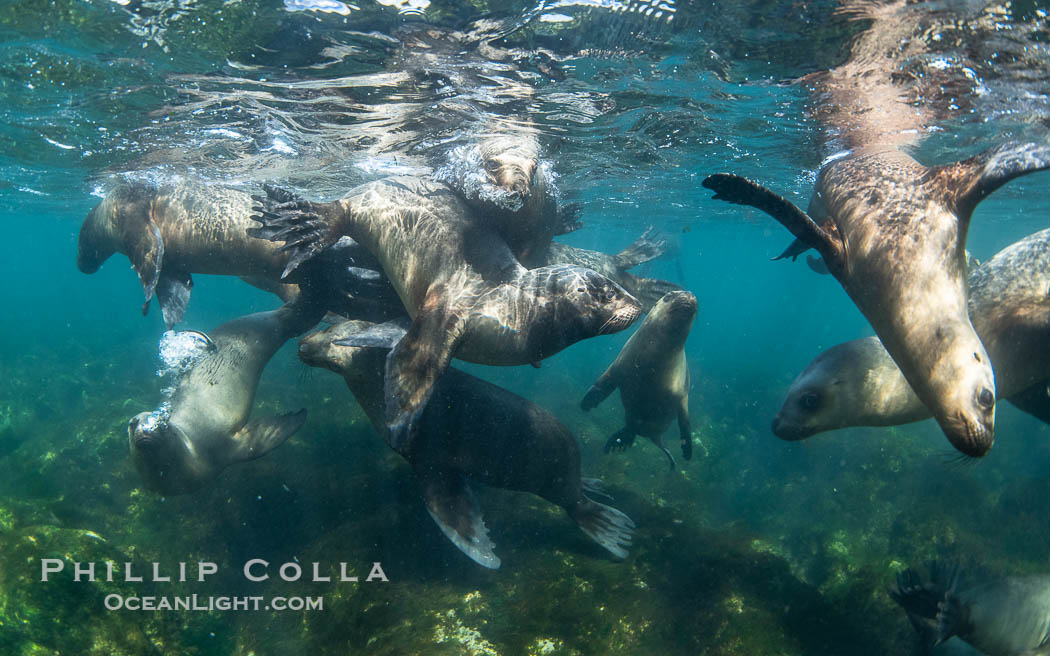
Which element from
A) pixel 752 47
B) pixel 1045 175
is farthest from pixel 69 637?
pixel 1045 175

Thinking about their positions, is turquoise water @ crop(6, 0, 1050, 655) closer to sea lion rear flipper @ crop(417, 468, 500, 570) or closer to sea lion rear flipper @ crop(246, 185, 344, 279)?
sea lion rear flipper @ crop(417, 468, 500, 570)

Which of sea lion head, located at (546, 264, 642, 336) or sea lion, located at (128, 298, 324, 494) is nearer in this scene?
sea lion head, located at (546, 264, 642, 336)

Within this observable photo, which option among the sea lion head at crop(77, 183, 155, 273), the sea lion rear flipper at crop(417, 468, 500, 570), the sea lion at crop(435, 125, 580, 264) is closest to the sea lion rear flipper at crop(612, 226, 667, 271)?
the sea lion at crop(435, 125, 580, 264)

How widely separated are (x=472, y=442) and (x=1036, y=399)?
5588 mm

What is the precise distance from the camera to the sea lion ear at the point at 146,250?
7352mm

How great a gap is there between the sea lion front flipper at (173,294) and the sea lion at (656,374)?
6.26 meters

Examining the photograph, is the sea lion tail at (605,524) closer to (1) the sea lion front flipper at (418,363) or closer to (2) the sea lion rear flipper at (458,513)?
(2) the sea lion rear flipper at (458,513)

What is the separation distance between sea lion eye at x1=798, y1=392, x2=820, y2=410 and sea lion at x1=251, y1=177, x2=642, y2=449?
1.85 meters

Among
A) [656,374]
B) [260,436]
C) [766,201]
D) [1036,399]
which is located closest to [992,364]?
→ [1036,399]

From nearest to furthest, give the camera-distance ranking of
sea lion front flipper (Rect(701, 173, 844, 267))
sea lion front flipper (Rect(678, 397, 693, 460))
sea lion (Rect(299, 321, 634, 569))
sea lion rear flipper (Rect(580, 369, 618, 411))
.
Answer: sea lion front flipper (Rect(701, 173, 844, 267)), sea lion (Rect(299, 321, 634, 569)), sea lion front flipper (Rect(678, 397, 693, 460)), sea lion rear flipper (Rect(580, 369, 618, 411))

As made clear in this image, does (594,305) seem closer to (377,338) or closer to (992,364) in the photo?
(377,338)

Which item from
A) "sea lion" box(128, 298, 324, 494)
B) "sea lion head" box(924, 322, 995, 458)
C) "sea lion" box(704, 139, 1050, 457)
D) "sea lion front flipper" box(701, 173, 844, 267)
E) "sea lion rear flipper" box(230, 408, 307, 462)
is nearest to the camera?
"sea lion head" box(924, 322, 995, 458)

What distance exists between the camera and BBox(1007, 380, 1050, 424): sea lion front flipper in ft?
16.1

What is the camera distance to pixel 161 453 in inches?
241
